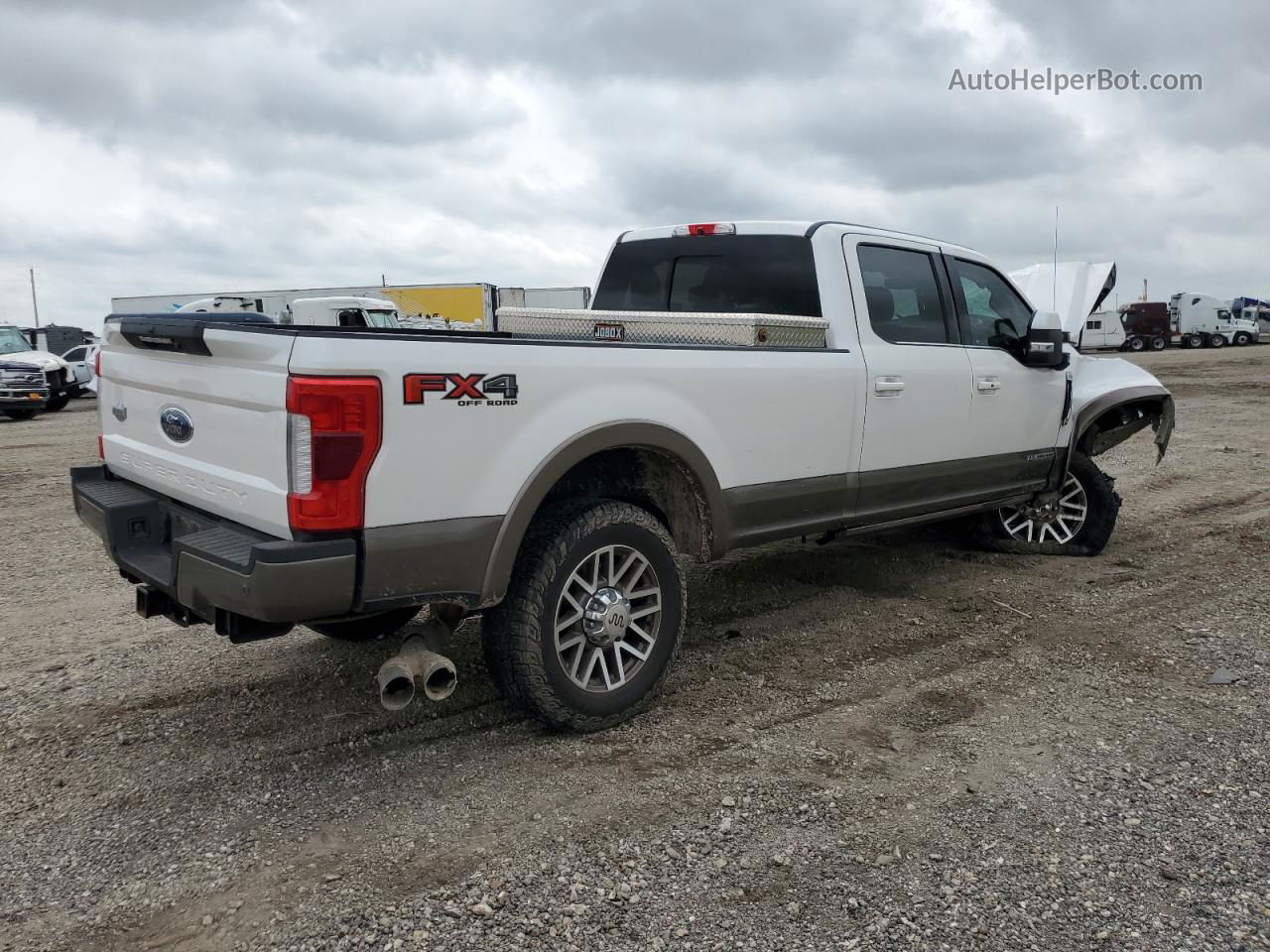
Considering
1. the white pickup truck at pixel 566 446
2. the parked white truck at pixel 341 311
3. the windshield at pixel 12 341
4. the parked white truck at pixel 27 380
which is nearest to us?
the white pickup truck at pixel 566 446

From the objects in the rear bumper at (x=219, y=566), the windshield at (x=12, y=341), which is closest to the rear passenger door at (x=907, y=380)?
the rear bumper at (x=219, y=566)

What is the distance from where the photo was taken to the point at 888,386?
4.71m

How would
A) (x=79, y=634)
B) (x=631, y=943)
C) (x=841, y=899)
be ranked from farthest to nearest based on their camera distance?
1. (x=79, y=634)
2. (x=841, y=899)
3. (x=631, y=943)

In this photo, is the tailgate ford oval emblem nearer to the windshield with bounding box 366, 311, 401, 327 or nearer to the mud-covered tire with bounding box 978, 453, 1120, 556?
the mud-covered tire with bounding box 978, 453, 1120, 556

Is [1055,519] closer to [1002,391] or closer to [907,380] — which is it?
[1002,391]

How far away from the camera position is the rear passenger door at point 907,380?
4.72 metres

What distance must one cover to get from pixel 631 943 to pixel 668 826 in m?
0.57

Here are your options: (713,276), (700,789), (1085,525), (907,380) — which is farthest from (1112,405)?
(700,789)

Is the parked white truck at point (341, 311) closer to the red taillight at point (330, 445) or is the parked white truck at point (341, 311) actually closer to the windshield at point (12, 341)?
the windshield at point (12, 341)

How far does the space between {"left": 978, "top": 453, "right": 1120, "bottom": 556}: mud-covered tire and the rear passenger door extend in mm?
1535

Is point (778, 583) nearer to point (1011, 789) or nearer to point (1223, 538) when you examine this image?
point (1011, 789)

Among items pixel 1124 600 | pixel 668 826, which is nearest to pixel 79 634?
pixel 668 826

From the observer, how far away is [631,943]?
2570mm

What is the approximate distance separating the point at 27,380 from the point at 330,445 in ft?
62.2
